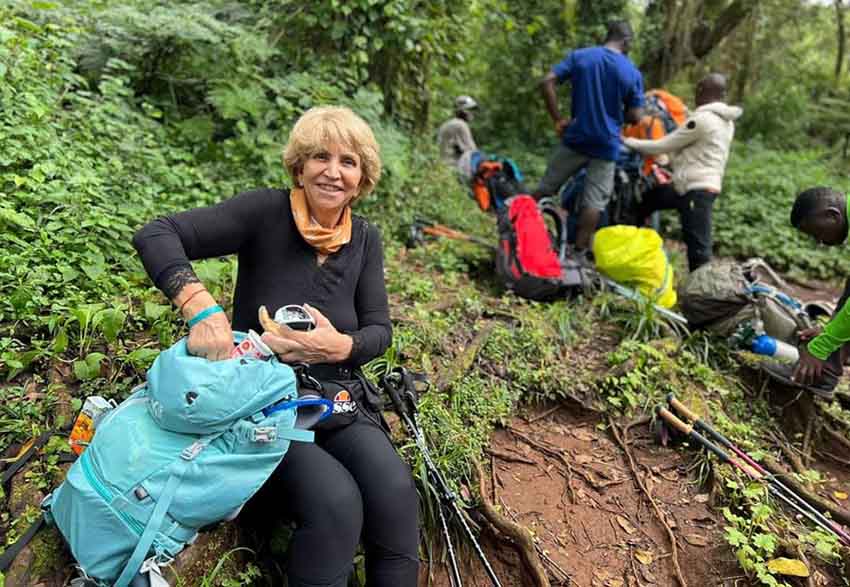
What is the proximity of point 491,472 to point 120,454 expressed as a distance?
6.64ft

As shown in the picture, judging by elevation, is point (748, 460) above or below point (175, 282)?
below

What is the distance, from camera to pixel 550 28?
408 inches

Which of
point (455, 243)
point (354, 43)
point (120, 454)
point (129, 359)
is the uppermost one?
point (354, 43)

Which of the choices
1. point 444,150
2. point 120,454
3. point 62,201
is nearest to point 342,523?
point 120,454

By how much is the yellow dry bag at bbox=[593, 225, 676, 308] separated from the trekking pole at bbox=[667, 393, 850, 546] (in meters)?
1.50

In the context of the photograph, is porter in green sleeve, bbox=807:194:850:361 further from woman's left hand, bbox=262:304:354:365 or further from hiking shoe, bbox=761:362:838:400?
woman's left hand, bbox=262:304:354:365

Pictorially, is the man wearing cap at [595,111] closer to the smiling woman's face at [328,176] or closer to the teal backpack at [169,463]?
the smiling woman's face at [328,176]

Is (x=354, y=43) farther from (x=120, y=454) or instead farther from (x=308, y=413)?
(x=120, y=454)

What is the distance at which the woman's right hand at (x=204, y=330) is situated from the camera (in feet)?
6.15

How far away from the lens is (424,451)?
8.55ft

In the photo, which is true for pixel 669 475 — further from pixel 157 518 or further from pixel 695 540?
pixel 157 518

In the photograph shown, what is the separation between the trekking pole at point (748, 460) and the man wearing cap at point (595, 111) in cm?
254

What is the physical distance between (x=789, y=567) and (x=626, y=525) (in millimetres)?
740

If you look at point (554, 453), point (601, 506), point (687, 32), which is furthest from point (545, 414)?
point (687, 32)
